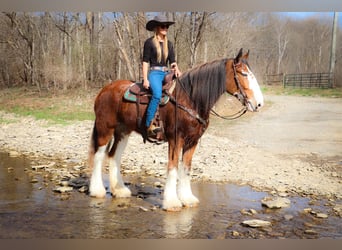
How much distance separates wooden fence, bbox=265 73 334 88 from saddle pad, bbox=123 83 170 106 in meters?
0.95

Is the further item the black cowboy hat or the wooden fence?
the wooden fence

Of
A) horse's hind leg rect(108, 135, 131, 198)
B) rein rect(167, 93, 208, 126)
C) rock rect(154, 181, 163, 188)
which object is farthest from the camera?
rock rect(154, 181, 163, 188)

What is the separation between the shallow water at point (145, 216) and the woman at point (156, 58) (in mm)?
778

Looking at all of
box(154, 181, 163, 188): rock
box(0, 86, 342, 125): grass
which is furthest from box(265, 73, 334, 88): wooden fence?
box(154, 181, 163, 188): rock

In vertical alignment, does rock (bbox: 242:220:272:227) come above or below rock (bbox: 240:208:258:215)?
below

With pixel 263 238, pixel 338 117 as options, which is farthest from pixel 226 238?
pixel 338 117

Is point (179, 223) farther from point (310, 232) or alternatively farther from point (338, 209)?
point (338, 209)

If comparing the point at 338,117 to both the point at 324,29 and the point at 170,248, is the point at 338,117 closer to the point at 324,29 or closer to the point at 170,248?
the point at 324,29

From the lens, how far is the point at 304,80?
323 centimetres

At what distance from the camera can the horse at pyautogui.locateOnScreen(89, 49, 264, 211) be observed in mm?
2828

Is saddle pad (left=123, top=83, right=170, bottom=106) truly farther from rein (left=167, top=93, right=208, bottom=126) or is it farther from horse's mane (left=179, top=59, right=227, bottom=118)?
horse's mane (left=179, top=59, right=227, bottom=118)

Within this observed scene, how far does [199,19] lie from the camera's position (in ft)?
10.1

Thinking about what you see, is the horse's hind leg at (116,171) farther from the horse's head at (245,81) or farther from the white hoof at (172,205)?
the horse's head at (245,81)

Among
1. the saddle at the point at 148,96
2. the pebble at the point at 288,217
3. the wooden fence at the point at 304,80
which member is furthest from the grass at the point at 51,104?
the pebble at the point at 288,217
